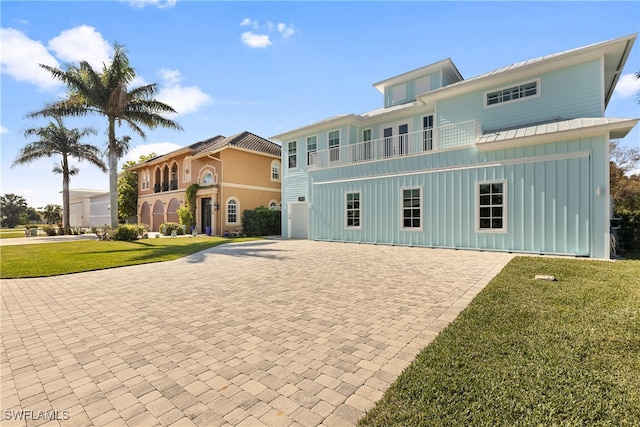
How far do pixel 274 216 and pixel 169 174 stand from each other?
12.8m

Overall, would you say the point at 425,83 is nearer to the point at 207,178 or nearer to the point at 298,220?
the point at 298,220

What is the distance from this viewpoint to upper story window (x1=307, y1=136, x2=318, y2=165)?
17797mm

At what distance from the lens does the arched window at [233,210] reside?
21.6m

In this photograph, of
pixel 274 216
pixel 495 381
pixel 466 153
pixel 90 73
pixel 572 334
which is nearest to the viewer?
pixel 495 381

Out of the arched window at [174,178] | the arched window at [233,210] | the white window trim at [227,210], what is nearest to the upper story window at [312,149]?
the white window trim at [227,210]

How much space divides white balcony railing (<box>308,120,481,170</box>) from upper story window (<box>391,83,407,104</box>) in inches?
132

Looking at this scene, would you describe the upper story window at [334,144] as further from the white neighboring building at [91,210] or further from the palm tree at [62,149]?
the white neighboring building at [91,210]

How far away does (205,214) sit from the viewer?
23109 mm

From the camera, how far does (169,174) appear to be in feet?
88.2

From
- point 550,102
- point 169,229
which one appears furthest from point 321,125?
point 169,229

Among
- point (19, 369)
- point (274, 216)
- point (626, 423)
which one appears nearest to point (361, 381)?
point (626, 423)

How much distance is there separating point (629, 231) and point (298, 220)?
15.0 m

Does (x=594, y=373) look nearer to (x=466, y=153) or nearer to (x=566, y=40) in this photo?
(x=466, y=153)

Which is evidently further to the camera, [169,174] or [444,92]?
[169,174]
